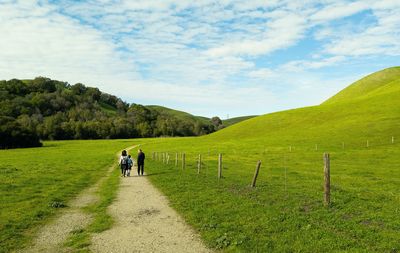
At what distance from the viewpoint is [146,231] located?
41.6ft

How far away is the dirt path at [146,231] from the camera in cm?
1077

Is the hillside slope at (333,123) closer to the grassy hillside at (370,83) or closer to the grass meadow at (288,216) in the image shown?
the grassy hillside at (370,83)

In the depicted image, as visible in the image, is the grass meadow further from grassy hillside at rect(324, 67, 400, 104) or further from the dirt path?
grassy hillside at rect(324, 67, 400, 104)

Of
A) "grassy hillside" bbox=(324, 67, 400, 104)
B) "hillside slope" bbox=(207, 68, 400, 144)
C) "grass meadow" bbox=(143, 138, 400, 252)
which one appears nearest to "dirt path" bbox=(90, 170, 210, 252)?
"grass meadow" bbox=(143, 138, 400, 252)

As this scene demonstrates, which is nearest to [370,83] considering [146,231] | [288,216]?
[288,216]

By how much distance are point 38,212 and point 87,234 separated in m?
5.10

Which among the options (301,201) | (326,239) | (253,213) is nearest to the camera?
(326,239)

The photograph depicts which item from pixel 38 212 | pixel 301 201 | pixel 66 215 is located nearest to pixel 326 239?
pixel 301 201

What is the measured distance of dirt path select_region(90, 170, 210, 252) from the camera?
1077cm

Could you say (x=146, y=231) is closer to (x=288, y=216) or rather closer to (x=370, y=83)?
(x=288, y=216)

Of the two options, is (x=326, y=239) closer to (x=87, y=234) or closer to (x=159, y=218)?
(x=159, y=218)

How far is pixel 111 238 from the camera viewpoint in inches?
464

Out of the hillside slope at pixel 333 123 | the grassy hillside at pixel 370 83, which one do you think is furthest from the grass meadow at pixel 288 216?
the grassy hillside at pixel 370 83

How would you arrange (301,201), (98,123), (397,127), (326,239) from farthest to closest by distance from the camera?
(98,123) → (397,127) → (301,201) → (326,239)
